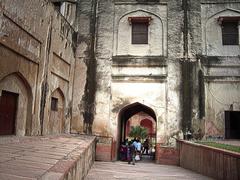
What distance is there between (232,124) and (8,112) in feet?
27.5

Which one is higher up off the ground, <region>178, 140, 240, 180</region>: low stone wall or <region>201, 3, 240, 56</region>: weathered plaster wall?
<region>201, 3, 240, 56</region>: weathered plaster wall

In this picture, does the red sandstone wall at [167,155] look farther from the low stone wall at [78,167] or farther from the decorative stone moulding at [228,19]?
the decorative stone moulding at [228,19]

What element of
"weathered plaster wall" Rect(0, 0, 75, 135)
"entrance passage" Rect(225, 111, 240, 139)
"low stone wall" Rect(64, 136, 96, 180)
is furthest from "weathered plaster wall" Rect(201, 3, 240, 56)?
"low stone wall" Rect(64, 136, 96, 180)

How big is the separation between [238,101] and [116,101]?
4.82 metres

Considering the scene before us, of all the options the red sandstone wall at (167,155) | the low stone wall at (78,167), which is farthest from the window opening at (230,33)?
the low stone wall at (78,167)

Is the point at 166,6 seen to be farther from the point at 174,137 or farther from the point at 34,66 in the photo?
the point at 34,66

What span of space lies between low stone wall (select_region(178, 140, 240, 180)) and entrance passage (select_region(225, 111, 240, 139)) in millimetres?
2027

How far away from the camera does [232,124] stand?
36.6 ft

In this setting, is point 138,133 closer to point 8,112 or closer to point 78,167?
point 8,112

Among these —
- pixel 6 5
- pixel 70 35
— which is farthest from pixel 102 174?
pixel 70 35

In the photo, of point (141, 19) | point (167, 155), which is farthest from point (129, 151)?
point (141, 19)

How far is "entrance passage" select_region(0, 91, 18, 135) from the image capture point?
6801 mm

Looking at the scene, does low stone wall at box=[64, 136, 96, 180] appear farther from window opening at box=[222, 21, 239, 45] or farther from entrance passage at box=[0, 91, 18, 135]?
window opening at box=[222, 21, 239, 45]

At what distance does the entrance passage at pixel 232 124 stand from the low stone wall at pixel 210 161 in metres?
2.03
